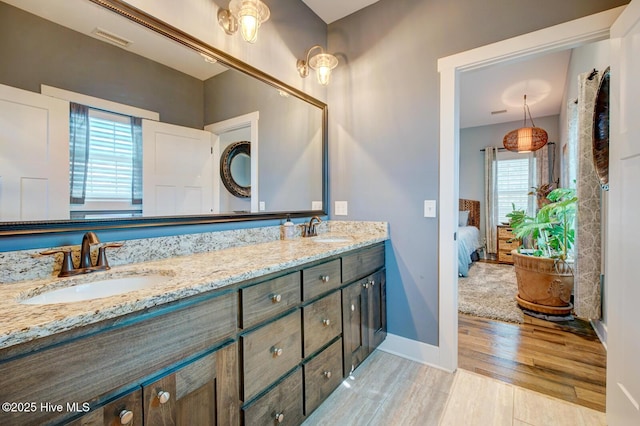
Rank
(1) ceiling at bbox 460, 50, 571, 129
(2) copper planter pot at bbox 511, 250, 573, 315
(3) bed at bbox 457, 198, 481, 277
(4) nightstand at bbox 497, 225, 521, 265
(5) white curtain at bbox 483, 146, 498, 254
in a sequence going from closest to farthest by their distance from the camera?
(2) copper planter pot at bbox 511, 250, 573, 315 < (1) ceiling at bbox 460, 50, 571, 129 < (3) bed at bbox 457, 198, 481, 277 < (4) nightstand at bbox 497, 225, 521, 265 < (5) white curtain at bbox 483, 146, 498, 254

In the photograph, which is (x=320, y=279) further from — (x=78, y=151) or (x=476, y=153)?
(x=476, y=153)

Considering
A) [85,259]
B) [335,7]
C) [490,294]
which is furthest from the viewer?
[490,294]

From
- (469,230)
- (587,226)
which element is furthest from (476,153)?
(587,226)

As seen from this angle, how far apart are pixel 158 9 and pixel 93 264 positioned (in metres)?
1.18

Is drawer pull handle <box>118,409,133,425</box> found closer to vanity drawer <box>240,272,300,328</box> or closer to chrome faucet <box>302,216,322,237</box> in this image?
vanity drawer <box>240,272,300,328</box>

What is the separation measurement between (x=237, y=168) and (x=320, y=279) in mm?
855

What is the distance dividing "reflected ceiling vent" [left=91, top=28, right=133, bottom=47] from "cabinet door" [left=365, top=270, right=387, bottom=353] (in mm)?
1837

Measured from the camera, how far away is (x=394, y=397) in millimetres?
1666

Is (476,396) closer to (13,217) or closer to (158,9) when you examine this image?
(13,217)

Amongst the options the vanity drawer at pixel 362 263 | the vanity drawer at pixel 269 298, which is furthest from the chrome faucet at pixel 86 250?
the vanity drawer at pixel 362 263

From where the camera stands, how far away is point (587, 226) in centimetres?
233

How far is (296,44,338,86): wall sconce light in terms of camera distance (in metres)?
2.15

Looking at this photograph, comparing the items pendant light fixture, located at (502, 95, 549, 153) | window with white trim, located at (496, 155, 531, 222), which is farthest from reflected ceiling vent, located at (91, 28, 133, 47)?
window with white trim, located at (496, 155, 531, 222)

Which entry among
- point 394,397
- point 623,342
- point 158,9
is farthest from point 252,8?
point 623,342
